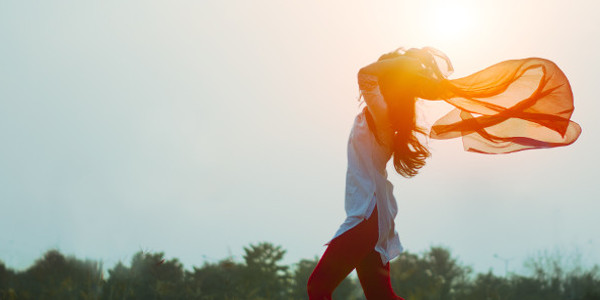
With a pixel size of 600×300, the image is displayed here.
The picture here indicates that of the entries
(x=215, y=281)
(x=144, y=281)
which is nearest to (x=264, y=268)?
(x=215, y=281)

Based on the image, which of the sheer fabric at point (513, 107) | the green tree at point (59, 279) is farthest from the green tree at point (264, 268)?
the sheer fabric at point (513, 107)

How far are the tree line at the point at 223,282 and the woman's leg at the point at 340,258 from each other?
3.54 metres

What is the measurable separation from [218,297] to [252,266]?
2568 millimetres

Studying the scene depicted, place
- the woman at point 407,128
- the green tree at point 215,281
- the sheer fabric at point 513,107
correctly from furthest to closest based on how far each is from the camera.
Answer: the green tree at point 215,281, the sheer fabric at point 513,107, the woman at point 407,128

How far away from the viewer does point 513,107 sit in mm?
4410

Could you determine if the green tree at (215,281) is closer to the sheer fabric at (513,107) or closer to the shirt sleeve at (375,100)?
the sheer fabric at (513,107)

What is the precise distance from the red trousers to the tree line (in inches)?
138

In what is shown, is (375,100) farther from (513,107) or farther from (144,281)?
A: (144,281)

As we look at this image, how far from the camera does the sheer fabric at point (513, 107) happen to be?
4344mm

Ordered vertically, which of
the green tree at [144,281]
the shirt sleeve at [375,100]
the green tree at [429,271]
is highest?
the green tree at [429,271]

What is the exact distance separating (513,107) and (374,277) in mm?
1713

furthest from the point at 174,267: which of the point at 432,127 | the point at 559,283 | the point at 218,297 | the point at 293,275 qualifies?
the point at 559,283

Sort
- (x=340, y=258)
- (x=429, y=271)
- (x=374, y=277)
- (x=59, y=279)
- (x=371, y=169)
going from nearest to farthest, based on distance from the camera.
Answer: (x=340, y=258)
(x=374, y=277)
(x=371, y=169)
(x=59, y=279)
(x=429, y=271)

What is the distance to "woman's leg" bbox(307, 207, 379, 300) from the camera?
11.2 ft
